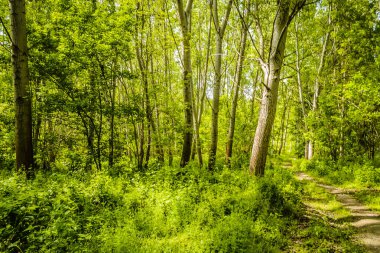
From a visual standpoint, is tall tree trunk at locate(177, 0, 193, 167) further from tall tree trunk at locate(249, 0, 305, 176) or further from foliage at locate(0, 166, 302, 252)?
tall tree trunk at locate(249, 0, 305, 176)

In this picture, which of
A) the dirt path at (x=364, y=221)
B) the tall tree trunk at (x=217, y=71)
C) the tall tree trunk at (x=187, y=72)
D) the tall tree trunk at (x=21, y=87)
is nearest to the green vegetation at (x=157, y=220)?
the dirt path at (x=364, y=221)

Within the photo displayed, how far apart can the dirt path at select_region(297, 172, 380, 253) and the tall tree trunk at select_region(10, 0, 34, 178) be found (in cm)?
777

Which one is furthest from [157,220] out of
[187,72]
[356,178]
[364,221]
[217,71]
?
[356,178]

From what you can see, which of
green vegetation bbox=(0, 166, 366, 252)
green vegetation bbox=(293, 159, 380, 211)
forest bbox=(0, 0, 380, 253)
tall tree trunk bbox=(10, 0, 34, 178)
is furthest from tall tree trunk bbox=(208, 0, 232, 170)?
tall tree trunk bbox=(10, 0, 34, 178)

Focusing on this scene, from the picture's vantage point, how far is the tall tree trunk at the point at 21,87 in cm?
614

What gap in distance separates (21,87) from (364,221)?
913cm

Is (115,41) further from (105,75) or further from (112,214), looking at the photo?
(112,214)

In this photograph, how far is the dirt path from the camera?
185 inches

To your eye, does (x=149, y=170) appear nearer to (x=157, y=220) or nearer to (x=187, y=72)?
(x=187, y=72)

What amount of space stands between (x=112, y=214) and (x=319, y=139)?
13621mm

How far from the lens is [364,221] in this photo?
585cm

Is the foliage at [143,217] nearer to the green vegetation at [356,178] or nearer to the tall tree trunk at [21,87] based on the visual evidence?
the tall tree trunk at [21,87]

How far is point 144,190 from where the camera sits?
20.6 ft

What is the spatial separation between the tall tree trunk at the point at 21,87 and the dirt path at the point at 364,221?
7.77m
